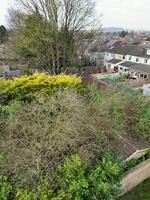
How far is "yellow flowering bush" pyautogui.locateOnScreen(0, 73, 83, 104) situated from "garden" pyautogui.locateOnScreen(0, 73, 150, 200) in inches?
142

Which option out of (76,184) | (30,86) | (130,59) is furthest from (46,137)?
(130,59)

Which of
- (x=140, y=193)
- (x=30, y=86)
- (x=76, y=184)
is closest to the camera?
(x=76, y=184)

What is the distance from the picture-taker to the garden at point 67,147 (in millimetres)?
5543

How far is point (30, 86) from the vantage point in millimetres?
13203

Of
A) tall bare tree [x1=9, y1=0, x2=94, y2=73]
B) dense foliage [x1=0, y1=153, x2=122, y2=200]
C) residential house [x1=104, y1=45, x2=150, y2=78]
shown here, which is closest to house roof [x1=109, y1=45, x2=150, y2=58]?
residential house [x1=104, y1=45, x2=150, y2=78]

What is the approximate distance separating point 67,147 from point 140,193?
3612 millimetres

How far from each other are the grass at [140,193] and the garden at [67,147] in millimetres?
831

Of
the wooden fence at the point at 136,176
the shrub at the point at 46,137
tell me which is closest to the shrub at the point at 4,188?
the shrub at the point at 46,137

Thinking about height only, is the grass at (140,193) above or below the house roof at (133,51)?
below

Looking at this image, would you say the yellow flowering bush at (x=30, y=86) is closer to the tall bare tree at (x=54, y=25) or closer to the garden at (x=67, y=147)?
the garden at (x=67, y=147)

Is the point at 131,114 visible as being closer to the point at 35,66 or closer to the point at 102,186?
the point at 102,186

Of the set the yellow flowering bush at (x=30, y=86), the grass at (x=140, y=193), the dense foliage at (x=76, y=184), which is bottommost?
the grass at (x=140, y=193)

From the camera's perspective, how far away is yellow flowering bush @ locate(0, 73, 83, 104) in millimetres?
12453

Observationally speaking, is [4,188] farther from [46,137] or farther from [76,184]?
[46,137]
